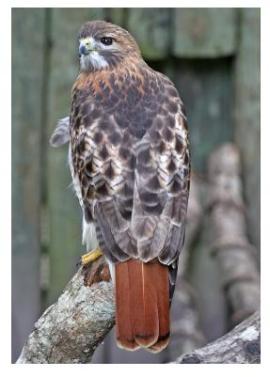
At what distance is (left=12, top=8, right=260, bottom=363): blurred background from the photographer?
197 inches

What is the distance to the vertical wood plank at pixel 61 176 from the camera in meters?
4.99

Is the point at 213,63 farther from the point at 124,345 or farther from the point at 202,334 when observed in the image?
the point at 124,345

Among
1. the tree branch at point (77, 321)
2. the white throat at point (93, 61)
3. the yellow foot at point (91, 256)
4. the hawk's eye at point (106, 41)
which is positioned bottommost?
the tree branch at point (77, 321)

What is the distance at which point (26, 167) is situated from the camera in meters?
5.07

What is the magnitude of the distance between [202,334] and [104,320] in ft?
4.72

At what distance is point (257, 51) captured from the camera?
5039 mm

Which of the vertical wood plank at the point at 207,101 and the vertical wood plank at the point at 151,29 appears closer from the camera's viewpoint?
the vertical wood plank at the point at 151,29

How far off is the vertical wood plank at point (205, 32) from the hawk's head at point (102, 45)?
880mm

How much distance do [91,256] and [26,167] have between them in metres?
1.37

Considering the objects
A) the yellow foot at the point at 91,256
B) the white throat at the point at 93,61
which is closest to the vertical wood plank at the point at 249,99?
the white throat at the point at 93,61

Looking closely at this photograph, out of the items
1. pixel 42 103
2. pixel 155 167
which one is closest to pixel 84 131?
pixel 155 167

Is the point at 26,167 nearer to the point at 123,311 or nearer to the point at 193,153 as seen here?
the point at 193,153

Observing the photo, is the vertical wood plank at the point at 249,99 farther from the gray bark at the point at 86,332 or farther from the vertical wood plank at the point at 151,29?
the gray bark at the point at 86,332

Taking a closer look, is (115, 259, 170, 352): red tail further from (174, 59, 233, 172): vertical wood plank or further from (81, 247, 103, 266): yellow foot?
(174, 59, 233, 172): vertical wood plank
